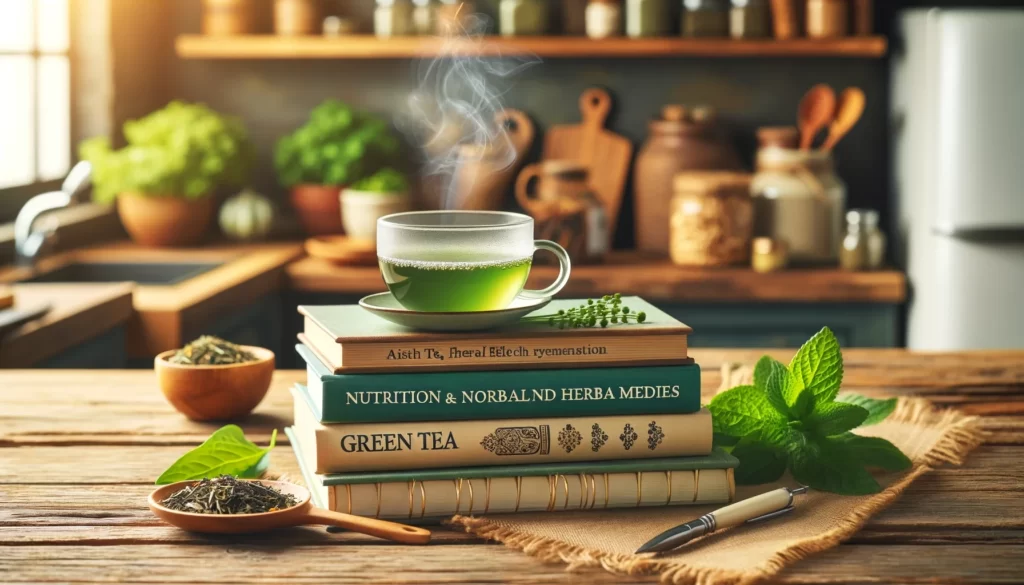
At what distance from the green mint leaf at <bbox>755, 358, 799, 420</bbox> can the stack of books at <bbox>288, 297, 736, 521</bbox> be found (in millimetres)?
81

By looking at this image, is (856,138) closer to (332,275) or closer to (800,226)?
(800,226)

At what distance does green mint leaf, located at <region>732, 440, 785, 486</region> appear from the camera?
3.25ft

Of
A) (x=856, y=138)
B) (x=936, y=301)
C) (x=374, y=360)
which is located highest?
(x=856, y=138)

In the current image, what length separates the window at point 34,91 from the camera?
9.16 feet

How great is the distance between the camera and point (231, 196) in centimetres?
353

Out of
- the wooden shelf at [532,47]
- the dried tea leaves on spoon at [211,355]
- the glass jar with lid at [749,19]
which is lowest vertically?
the dried tea leaves on spoon at [211,355]

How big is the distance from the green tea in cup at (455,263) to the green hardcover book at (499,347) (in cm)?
3

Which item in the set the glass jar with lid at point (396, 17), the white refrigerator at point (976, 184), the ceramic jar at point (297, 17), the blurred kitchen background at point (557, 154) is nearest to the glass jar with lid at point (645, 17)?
the blurred kitchen background at point (557, 154)

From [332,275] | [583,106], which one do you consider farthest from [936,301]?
[332,275]

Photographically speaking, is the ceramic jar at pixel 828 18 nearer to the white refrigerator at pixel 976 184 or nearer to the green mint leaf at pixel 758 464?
the white refrigerator at pixel 976 184

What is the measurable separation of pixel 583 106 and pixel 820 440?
8.07 feet

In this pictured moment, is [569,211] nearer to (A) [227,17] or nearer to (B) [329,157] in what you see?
(B) [329,157]

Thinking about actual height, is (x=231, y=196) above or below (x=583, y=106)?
below

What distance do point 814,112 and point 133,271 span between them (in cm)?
178
